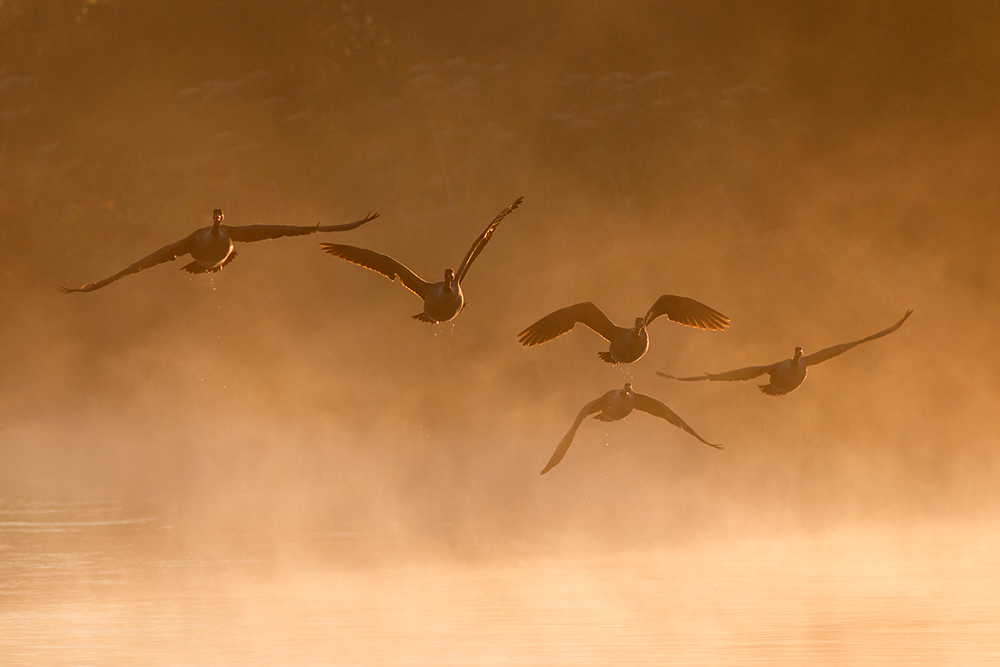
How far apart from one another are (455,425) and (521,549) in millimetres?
79827

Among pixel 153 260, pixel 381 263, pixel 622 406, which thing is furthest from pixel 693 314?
pixel 153 260

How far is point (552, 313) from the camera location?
31047 mm

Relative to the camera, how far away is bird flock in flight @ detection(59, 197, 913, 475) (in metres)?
25.2

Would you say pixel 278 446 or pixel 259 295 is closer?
pixel 278 446

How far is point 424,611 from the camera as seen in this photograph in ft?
128

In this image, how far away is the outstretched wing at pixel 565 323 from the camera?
31.9m

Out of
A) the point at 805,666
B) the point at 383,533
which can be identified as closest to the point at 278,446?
the point at 383,533

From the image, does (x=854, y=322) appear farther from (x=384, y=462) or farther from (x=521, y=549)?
(x=521, y=549)

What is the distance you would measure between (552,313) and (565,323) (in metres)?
1.32

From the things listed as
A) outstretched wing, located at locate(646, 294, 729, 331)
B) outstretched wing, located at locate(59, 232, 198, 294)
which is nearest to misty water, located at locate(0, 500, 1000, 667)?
outstretched wing, located at locate(646, 294, 729, 331)

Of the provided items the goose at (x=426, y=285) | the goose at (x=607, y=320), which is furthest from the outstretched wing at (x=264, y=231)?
the goose at (x=607, y=320)

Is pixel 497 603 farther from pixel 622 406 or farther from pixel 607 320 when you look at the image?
pixel 607 320

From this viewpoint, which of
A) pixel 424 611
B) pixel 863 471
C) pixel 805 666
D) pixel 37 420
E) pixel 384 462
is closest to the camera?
pixel 805 666

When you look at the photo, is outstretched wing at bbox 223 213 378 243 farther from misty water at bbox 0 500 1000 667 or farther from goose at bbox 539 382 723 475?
misty water at bbox 0 500 1000 667
